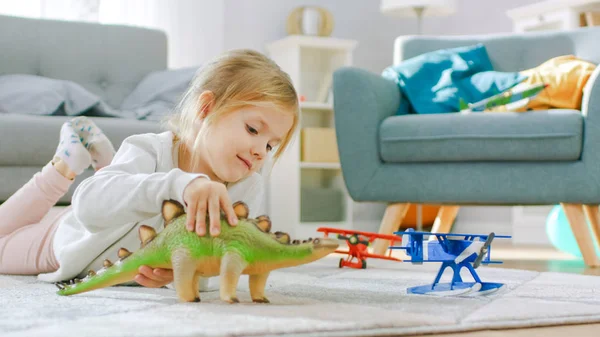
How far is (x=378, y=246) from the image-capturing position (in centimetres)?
220

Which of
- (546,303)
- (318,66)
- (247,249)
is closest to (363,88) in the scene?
(546,303)

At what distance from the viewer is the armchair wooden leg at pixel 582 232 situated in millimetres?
2025

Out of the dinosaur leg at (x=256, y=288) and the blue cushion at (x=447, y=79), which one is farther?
the blue cushion at (x=447, y=79)

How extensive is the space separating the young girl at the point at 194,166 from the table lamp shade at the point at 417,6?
102 inches

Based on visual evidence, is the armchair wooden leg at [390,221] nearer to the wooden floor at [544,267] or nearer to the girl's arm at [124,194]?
the wooden floor at [544,267]

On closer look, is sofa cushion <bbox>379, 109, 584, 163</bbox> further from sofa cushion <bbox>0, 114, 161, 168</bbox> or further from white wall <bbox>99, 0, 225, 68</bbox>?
white wall <bbox>99, 0, 225, 68</bbox>

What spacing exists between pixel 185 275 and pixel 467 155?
134cm

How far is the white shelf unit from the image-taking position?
3.61 meters

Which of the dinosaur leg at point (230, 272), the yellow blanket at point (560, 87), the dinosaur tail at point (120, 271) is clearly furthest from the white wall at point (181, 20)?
the dinosaur leg at point (230, 272)

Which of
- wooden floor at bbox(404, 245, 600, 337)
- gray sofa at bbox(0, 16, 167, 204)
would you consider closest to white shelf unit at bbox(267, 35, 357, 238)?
gray sofa at bbox(0, 16, 167, 204)

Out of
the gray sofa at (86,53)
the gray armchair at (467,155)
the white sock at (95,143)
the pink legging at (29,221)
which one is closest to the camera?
the pink legging at (29,221)

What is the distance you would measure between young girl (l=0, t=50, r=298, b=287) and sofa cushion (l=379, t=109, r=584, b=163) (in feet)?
3.02

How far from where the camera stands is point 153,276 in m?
0.97

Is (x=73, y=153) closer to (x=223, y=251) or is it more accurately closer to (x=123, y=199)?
(x=123, y=199)
